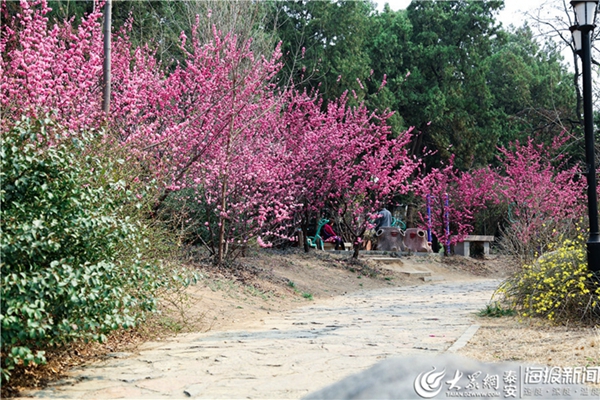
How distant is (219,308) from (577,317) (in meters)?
5.08

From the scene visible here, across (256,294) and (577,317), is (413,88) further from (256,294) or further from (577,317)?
(577,317)

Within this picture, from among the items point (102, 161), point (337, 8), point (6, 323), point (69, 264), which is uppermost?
point (337, 8)

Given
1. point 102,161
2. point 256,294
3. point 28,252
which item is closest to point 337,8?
point 256,294

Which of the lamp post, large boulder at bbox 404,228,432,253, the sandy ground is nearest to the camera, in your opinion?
the sandy ground

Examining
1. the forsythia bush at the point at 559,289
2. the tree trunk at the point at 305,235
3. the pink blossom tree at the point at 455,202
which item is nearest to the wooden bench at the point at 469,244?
the pink blossom tree at the point at 455,202

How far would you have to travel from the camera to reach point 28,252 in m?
4.55

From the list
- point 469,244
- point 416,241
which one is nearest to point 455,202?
point 469,244
